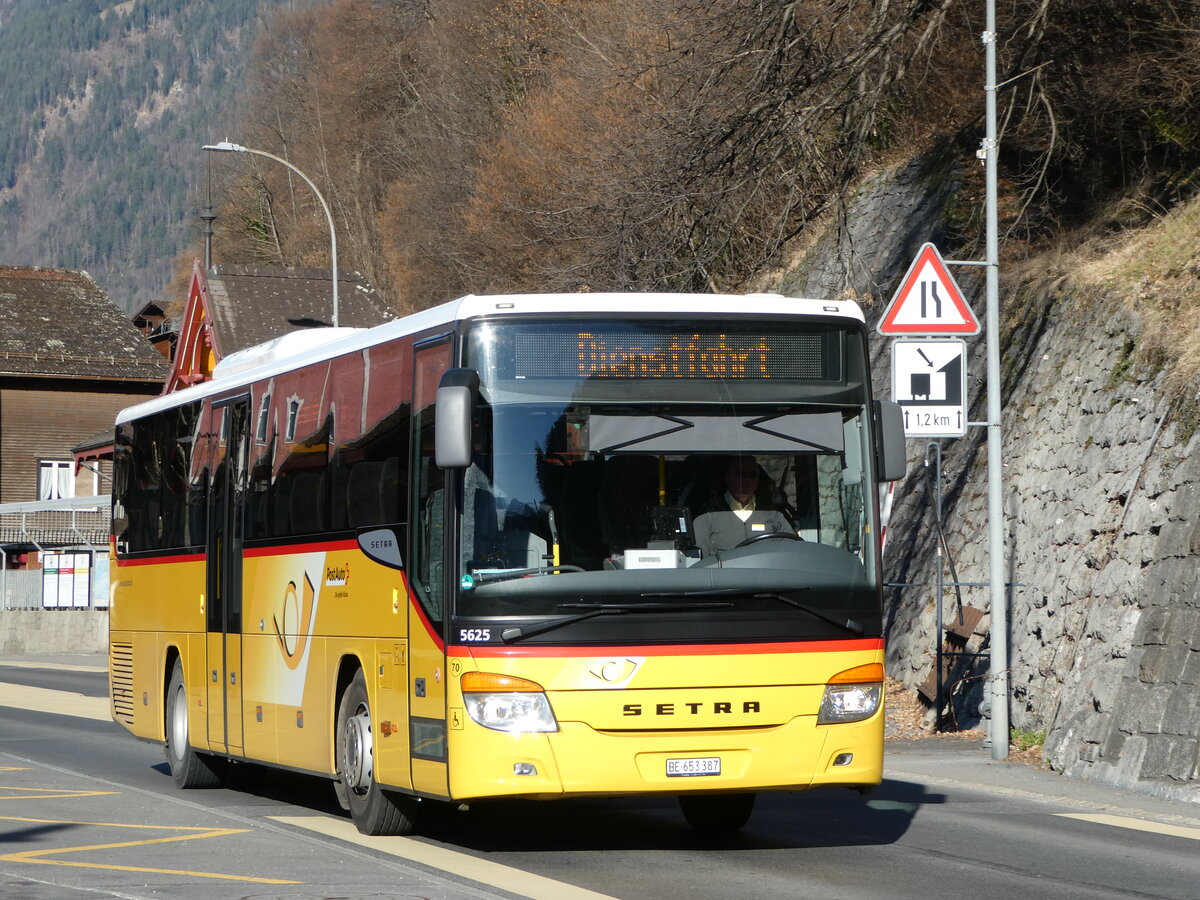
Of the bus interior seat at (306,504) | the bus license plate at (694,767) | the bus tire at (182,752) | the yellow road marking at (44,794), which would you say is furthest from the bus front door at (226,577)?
the bus license plate at (694,767)

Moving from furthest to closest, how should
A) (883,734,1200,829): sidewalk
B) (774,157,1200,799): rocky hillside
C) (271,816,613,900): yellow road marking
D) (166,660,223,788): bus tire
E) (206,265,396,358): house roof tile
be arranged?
(206,265,396,358): house roof tile < (166,660,223,788): bus tire < (774,157,1200,799): rocky hillside < (883,734,1200,829): sidewalk < (271,816,613,900): yellow road marking

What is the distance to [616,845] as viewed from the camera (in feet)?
34.5

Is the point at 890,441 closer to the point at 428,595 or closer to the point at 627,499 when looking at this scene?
the point at 627,499

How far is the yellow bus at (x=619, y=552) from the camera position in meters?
9.23

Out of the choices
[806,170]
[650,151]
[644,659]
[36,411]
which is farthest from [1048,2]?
[36,411]

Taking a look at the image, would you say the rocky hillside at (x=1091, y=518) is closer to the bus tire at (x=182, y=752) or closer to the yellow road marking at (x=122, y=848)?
the yellow road marking at (x=122, y=848)

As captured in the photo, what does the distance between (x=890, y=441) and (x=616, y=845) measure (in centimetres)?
285

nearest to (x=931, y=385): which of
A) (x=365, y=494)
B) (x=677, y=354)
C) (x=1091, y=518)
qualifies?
(x=1091, y=518)

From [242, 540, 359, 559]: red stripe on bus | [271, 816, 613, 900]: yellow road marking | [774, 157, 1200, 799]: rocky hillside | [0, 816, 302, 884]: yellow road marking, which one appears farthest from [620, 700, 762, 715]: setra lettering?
A: [774, 157, 1200, 799]: rocky hillside

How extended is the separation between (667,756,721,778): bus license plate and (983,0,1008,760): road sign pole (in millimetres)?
6161

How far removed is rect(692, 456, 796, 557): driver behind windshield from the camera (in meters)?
9.43

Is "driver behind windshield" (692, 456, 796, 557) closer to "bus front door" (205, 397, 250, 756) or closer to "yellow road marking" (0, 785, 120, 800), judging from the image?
"bus front door" (205, 397, 250, 756)

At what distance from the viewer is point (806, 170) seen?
20.7m

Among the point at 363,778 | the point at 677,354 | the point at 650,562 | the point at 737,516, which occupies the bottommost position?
the point at 363,778
